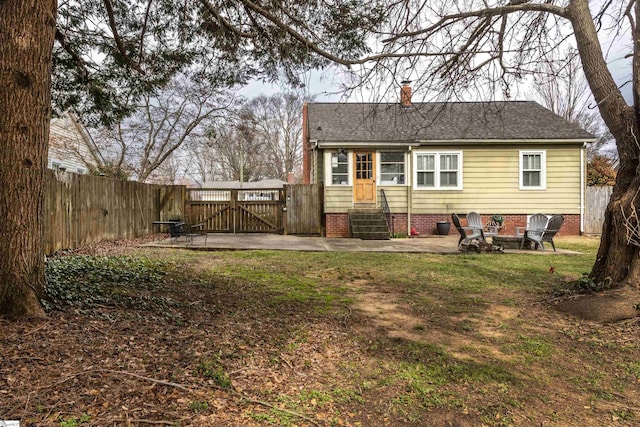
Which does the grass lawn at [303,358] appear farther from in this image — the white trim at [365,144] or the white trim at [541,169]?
the white trim at [541,169]

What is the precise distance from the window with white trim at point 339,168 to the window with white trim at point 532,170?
6.78 meters

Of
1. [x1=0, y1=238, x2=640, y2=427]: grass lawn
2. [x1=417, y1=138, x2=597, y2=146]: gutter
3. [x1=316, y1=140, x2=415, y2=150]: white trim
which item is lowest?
[x1=0, y1=238, x2=640, y2=427]: grass lawn

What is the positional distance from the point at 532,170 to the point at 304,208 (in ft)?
29.3

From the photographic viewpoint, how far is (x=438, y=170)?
561 inches

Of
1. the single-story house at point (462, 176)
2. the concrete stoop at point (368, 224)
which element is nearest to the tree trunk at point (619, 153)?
the concrete stoop at point (368, 224)

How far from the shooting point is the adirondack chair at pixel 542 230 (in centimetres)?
941

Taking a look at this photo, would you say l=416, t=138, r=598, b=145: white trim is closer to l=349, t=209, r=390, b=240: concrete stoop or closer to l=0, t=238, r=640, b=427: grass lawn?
l=349, t=209, r=390, b=240: concrete stoop

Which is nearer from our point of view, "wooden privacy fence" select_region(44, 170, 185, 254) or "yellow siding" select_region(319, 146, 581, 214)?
"wooden privacy fence" select_region(44, 170, 185, 254)

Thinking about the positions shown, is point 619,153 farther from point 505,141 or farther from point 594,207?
point 594,207

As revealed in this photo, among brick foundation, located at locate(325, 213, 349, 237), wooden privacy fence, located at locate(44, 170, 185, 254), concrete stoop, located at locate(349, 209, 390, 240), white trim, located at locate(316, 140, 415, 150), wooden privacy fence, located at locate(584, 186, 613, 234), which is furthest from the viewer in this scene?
wooden privacy fence, located at locate(584, 186, 613, 234)

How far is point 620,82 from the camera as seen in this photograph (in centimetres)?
480

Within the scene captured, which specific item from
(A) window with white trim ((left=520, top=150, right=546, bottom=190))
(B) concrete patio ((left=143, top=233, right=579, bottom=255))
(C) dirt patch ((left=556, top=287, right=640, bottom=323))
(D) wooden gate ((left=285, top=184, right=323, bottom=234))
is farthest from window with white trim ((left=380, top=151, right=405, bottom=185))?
(C) dirt patch ((left=556, top=287, right=640, bottom=323))

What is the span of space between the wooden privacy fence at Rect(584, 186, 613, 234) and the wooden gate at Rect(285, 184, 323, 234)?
35.2 ft

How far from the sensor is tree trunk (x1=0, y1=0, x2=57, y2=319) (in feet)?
10.0
